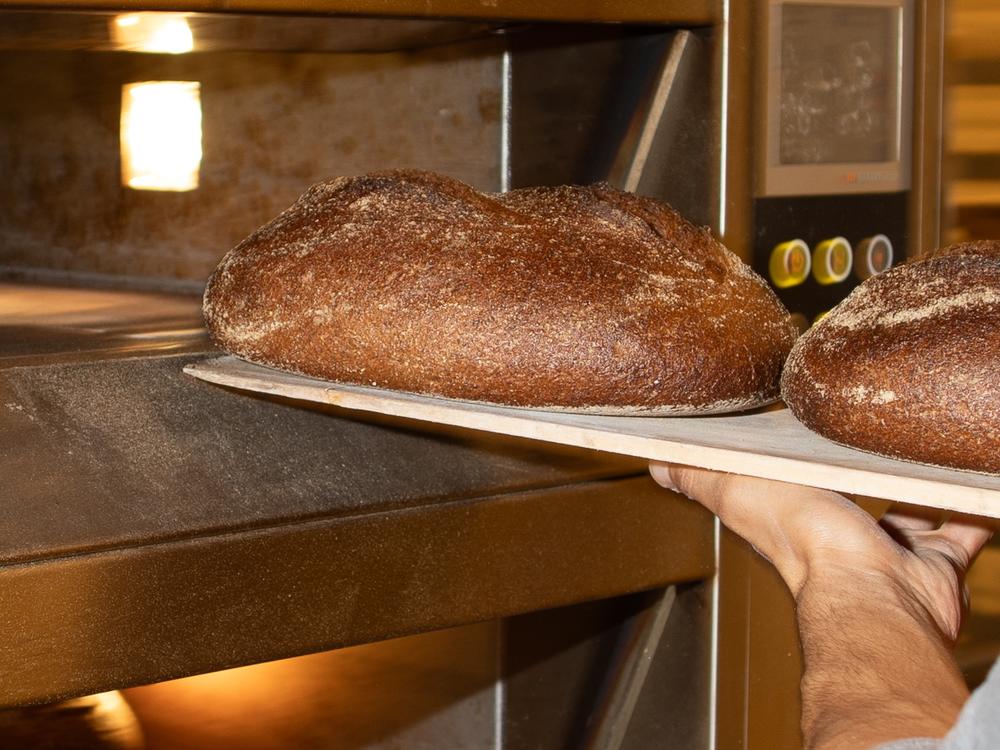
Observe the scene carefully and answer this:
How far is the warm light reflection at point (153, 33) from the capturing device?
117cm

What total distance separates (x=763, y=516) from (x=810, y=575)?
0.29ft

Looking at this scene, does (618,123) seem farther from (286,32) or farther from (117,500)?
(117,500)

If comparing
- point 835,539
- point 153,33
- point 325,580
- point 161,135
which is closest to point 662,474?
point 835,539

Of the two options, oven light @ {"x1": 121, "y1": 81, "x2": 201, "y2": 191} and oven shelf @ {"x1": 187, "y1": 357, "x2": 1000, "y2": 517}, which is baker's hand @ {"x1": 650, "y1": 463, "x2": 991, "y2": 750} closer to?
oven shelf @ {"x1": 187, "y1": 357, "x2": 1000, "y2": 517}

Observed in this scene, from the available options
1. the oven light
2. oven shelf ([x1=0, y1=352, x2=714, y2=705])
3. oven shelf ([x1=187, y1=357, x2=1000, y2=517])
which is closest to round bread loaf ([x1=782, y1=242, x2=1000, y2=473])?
oven shelf ([x1=187, y1=357, x2=1000, y2=517])

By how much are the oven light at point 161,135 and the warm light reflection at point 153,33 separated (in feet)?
0.26

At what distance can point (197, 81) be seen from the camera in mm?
1614

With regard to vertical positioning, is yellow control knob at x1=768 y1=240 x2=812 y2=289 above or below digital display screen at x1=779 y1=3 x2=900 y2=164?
below

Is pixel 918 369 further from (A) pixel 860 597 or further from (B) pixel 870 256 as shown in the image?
(B) pixel 870 256

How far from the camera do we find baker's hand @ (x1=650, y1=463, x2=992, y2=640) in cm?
107

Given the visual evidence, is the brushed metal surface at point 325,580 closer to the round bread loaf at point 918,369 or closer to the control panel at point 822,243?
the control panel at point 822,243

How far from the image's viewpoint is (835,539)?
1.08 meters

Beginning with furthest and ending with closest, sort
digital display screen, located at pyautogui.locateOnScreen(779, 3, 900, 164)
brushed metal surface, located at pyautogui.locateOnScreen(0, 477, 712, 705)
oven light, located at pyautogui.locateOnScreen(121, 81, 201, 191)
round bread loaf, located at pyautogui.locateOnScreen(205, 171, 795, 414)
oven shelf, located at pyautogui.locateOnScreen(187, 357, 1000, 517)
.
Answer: oven light, located at pyautogui.locateOnScreen(121, 81, 201, 191), digital display screen, located at pyautogui.locateOnScreen(779, 3, 900, 164), brushed metal surface, located at pyautogui.locateOnScreen(0, 477, 712, 705), round bread loaf, located at pyautogui.locateOnScreen(205, 171, 795, 414), oven shelf, located at pyautogui.locateOnScreen(187, 357, 1000, 517)

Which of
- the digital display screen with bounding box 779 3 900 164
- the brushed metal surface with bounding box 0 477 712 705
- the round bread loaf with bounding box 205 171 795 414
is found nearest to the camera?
the round bread loaf with bounding box 205 171 795 414
